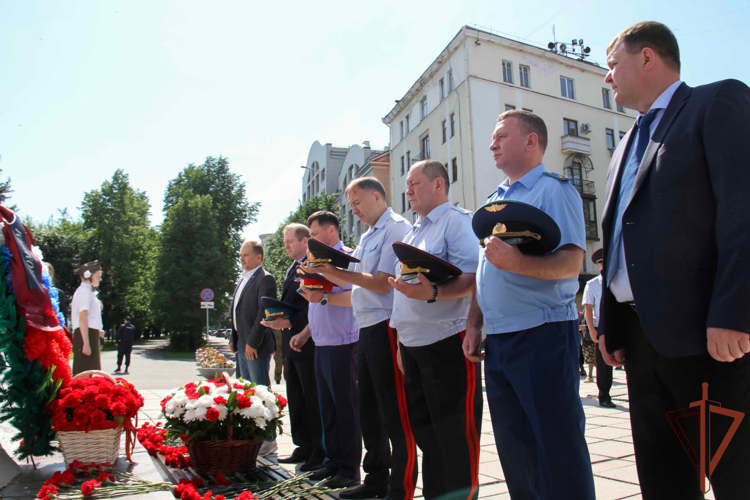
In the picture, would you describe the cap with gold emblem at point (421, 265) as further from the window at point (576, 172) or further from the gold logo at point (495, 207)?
the window at point (576, 172)

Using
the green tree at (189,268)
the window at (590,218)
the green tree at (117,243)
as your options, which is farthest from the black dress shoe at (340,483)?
the green tree at (117,243)

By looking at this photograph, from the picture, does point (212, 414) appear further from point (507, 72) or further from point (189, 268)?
point (189, 268)

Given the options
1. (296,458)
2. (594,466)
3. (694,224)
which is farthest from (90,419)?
(694,224)

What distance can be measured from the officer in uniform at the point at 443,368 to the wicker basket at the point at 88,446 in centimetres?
247

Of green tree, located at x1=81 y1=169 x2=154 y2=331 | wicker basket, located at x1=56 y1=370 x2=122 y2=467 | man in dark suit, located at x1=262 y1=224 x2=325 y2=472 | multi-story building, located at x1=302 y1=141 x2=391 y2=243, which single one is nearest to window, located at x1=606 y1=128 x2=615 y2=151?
multi-story building, located at x1=302 y1=141 x2=391 y2=243

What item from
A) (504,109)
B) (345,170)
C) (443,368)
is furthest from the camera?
(345,170)

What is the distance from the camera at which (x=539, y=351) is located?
2.23 metres

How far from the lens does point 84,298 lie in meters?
8.28

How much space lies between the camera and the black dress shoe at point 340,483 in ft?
12.8

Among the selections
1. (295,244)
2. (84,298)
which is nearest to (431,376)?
(295,244)

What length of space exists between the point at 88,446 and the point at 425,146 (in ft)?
102

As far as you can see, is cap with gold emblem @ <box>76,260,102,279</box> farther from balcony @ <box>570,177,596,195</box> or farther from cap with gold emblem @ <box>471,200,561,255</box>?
balcony @ <box>570,177,596,195</box>

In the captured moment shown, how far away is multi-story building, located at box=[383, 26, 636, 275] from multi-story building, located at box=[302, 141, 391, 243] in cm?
510

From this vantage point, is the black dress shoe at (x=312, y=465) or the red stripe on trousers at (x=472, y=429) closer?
the red stripe on trousers at (x=472, y=429)
